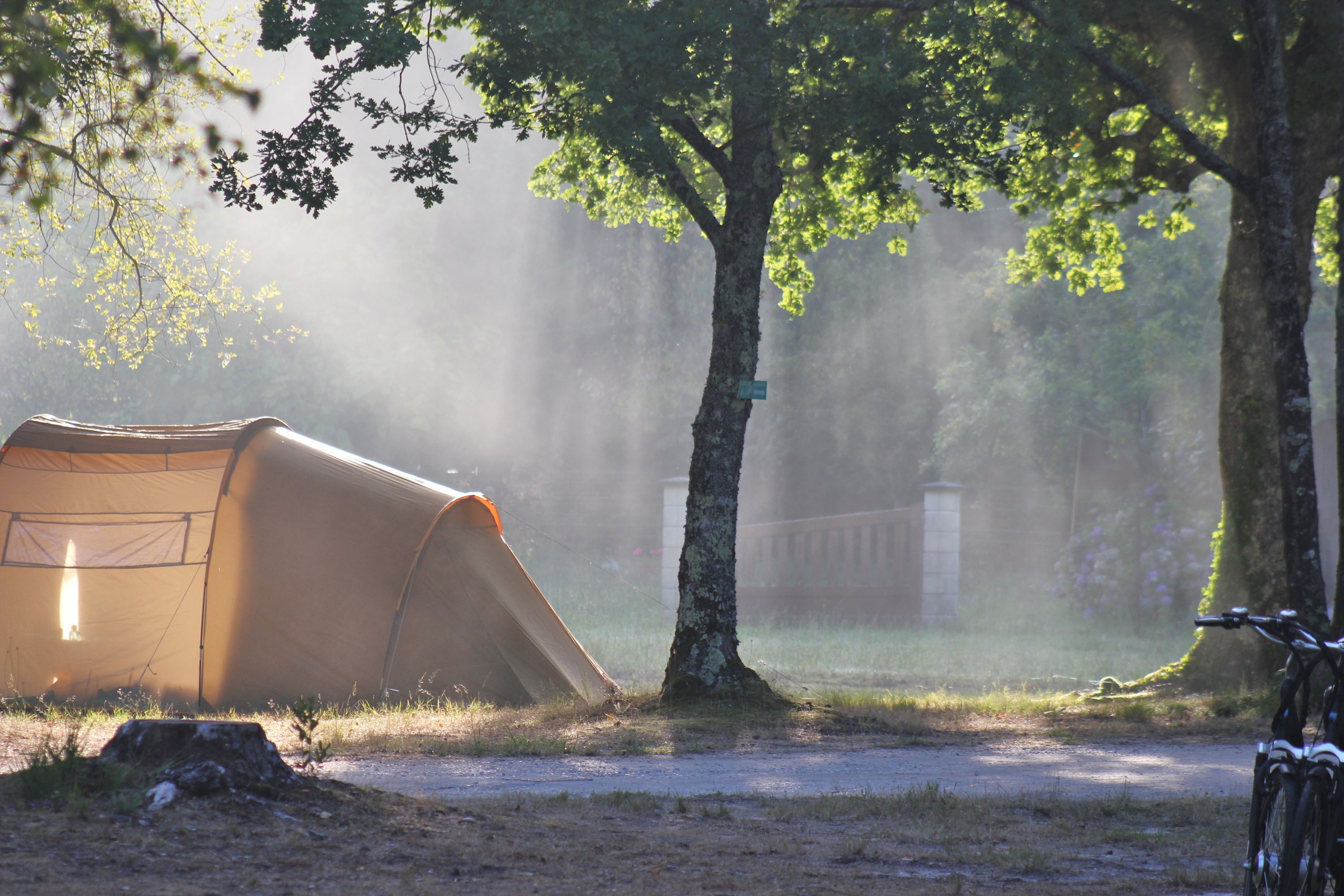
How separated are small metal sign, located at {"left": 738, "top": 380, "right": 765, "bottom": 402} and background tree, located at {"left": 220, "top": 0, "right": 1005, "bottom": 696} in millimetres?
79

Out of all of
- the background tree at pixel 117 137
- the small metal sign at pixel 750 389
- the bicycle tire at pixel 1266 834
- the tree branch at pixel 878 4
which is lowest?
the bicycle tire at pixel 1266 834

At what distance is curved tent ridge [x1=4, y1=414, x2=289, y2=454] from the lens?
399 inches

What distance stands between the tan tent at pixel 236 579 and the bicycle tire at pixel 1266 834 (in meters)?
7.18

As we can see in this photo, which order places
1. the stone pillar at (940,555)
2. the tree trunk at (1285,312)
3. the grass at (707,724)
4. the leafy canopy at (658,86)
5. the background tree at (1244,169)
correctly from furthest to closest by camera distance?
the stone pillar at (940,555)
the background tree at (1244,169)
the tree trunk at (1285,312)
the leafy canopy at (658,86)
the grass at (707,724)

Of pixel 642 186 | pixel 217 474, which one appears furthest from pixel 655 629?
pixel 217 474

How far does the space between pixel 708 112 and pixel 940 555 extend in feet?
45.4

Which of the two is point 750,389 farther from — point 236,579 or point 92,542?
point 92,542

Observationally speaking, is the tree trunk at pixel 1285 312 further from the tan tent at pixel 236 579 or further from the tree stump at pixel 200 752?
the tree stump at pixel 200 752

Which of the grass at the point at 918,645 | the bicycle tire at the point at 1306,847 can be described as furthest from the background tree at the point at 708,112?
the bicycle tire at the point at 1306,847

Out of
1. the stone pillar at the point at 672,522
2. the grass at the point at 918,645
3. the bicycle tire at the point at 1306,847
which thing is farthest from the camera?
the stone pillar at the point at 672,522

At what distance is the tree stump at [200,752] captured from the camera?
193 inches

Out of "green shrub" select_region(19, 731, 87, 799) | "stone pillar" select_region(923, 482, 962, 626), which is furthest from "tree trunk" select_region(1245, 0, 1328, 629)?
"stone pillar" select_region(923, 482, 962, 626)

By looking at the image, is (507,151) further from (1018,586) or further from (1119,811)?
(1119,811)

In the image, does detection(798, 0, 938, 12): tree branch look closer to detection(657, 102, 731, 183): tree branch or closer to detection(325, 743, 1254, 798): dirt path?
detection(657, 102, 731, 183): tree branch
